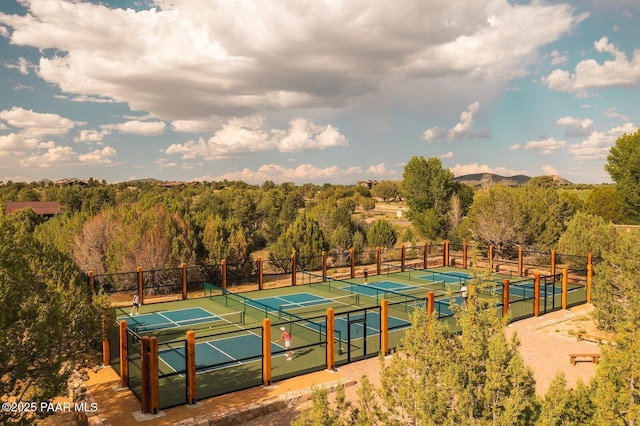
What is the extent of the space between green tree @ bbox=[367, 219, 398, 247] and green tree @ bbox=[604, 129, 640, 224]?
981 inches

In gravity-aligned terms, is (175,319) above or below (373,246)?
below

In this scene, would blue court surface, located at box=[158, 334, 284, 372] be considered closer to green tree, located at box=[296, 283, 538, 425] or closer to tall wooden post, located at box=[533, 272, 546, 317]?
green tree, located at box=[296, 283, 538, 425]

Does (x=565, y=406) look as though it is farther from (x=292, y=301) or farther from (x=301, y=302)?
(x=292, y=301)

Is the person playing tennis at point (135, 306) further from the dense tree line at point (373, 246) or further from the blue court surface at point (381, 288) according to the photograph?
the blue court surface at point (381, 288)

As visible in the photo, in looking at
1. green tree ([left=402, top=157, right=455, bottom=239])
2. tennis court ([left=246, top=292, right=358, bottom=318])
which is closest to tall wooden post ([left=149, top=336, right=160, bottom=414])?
tennis court ([left=246, top=292, right=358, bottom=318])

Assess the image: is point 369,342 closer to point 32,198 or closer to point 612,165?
point 612,165

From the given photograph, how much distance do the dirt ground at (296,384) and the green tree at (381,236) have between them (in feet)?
76.3

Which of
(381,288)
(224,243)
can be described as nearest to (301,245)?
(224,243)

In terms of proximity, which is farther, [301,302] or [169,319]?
[301,302]

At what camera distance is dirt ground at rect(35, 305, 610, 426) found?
A: 38.5 ft

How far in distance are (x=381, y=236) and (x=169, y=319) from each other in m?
24.4

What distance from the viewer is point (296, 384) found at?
45.2 ft

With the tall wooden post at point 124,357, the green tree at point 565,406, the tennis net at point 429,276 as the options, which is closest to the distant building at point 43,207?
the tennis net at point 429,276

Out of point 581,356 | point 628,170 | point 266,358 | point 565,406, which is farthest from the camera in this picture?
point 628,170
